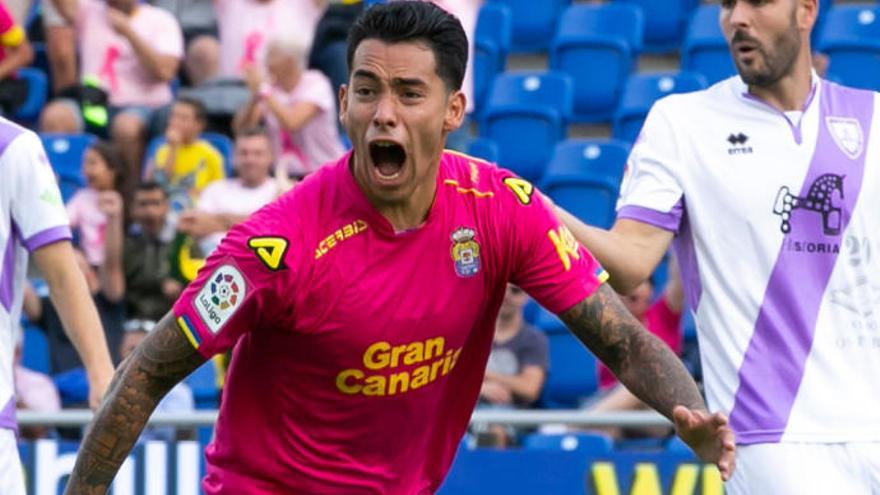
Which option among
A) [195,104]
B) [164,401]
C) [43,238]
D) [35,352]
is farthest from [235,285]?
[195,104]

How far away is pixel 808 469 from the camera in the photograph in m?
5.75

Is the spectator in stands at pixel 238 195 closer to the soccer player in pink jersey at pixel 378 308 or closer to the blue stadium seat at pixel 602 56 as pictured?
the blue stadium seat at pixel 602 56

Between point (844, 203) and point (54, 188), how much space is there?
241cm

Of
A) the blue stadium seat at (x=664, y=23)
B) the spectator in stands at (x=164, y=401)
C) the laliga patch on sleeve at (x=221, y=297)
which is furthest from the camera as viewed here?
the blue stadium seat at (x=664, y=23)

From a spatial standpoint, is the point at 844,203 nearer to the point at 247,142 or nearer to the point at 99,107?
the point at 247,142

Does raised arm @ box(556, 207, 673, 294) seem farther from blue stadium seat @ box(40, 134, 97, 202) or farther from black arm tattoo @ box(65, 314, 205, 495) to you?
blue stadium seat @ box(40, 134, 97, 202)

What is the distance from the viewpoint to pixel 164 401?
9.69 m

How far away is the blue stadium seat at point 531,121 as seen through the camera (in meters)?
13.1

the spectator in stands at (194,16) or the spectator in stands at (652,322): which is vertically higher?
the spectator in stands at (194,16)

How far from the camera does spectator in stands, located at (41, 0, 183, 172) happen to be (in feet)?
42.0

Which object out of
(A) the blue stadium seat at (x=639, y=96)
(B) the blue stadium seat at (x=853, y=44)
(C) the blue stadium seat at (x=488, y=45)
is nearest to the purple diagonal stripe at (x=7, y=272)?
(A) the blue stadium seat at (x=639, y=96)

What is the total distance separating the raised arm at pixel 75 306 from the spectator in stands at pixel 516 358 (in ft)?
13.0

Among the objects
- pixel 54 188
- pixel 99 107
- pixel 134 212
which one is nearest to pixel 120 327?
pixel 134 212

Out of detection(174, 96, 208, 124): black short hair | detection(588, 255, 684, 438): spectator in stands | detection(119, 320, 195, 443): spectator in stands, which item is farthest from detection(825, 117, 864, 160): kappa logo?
detection(174, 96, 208, 124): black short hair
